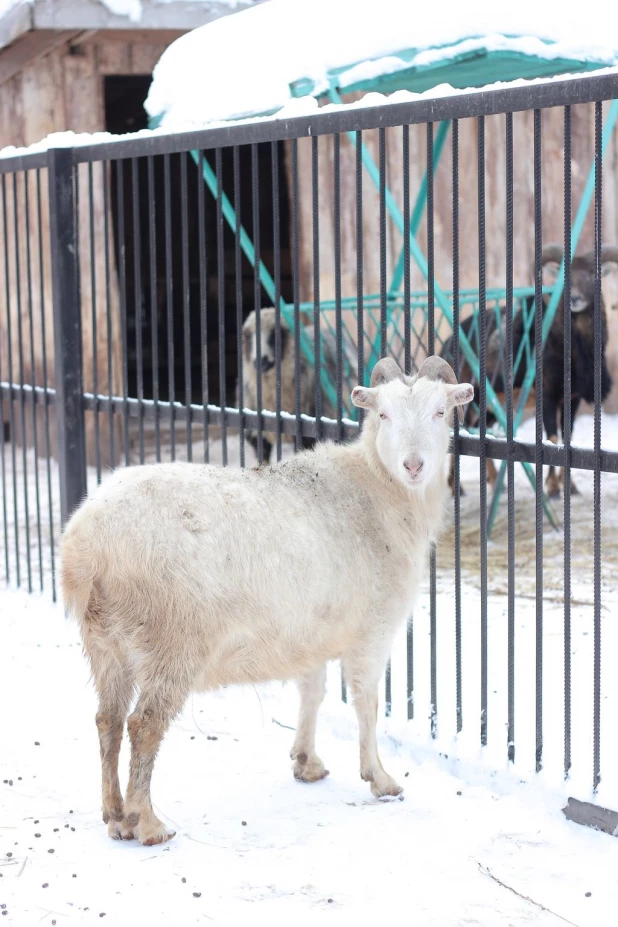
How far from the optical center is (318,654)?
3.66 meters

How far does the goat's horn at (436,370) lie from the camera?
3.80m

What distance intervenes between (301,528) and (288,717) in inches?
48.4

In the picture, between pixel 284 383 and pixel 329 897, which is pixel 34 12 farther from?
pixel 329 897

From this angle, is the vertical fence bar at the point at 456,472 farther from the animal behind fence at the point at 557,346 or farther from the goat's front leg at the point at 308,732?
the animal behind fence at the point at 557,346

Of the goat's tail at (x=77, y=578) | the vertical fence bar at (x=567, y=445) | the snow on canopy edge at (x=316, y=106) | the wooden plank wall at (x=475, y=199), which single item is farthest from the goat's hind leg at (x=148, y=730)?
the wooden plank wall at (x=475, y=199)

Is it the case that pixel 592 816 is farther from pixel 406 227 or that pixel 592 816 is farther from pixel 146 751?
pixel 406 227

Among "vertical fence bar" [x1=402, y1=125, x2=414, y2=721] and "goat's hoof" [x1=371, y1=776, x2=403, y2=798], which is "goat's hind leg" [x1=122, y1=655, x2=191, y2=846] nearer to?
"goat's hoof" [x1=371, y1=776, x2=403, y2=798]

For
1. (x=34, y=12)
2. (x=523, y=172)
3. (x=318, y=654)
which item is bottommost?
(x=318, y=654)

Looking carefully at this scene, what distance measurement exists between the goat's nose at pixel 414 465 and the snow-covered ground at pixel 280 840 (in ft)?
3.43

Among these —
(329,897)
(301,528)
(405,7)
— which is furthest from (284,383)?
(329,897)

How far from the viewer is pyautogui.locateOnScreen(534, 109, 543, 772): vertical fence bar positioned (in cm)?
346

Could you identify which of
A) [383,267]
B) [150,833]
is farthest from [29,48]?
[150,833]

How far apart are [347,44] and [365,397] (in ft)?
10.3

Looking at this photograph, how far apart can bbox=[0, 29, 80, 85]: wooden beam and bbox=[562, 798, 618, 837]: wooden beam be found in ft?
26.3
